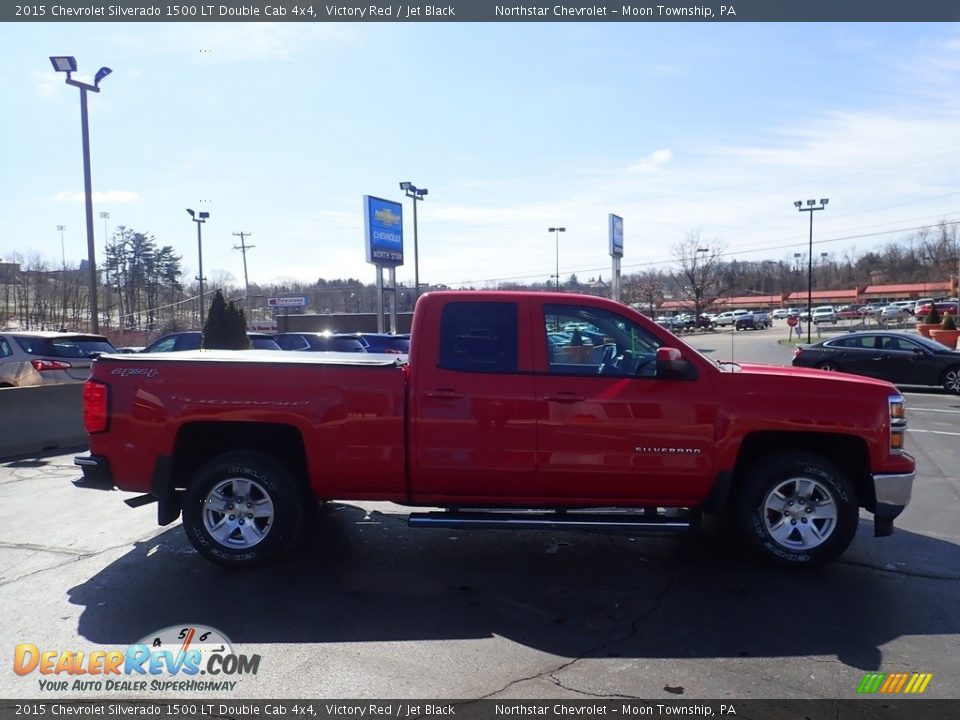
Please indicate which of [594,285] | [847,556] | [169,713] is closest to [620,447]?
[847,556]

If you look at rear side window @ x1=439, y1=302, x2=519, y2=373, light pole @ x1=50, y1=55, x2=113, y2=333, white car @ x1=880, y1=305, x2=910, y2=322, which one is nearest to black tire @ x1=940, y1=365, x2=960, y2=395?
rear side window @ x1=439, y1=302, x2=519, y2=373

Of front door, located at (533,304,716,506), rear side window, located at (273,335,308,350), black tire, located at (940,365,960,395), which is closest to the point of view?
front door, located at (533,304,716,506)

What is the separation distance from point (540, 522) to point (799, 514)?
73.0 inches

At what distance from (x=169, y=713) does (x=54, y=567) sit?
2604 mm

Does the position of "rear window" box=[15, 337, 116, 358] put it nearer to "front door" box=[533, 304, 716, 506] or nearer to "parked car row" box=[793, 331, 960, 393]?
"front door" box=[533, 304, 716, 506]

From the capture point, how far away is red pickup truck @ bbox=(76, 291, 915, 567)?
5.19 meters

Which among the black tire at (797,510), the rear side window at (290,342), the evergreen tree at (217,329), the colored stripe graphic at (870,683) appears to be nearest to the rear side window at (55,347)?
the evergreen tree at (217,329)

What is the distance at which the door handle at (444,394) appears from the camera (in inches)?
205

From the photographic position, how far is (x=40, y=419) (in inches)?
422

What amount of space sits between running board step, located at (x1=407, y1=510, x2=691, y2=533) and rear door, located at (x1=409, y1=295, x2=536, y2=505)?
14 cm

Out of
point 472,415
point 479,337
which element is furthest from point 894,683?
point 479,337

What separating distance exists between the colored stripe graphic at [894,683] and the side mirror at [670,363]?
210 cm

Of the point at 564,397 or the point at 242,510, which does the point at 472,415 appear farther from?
the point at 242,510

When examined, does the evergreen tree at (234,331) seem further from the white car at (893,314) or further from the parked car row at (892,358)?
the white car at (893,314)
